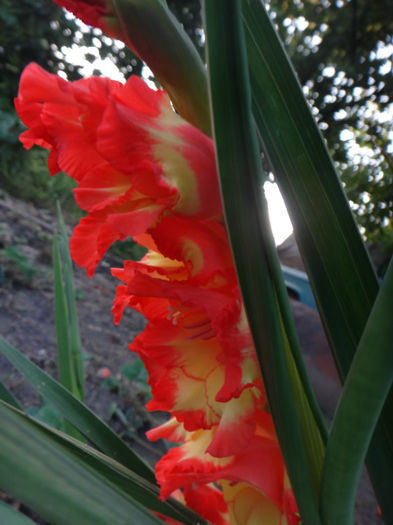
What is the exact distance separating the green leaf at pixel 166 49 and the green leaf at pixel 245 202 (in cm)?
2

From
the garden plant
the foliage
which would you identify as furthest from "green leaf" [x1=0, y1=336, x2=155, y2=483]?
the foliage

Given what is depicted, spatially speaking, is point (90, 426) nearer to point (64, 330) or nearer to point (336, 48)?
point (64, 330)

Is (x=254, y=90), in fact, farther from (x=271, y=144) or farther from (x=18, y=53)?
(x=18, y=53)

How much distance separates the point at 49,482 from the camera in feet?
0.47

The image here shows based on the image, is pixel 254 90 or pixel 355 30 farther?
pixel 355 30

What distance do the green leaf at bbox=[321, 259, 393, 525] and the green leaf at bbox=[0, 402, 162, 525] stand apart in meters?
0.09

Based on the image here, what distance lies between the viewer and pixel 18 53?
7.09 ft

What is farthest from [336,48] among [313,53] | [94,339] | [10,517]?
[10,517]

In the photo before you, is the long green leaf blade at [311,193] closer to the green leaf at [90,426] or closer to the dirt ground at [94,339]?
the green leaf at [90,426]

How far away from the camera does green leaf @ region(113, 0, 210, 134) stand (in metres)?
0.16

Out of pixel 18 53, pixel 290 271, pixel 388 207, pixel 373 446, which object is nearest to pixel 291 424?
pixel 373 446

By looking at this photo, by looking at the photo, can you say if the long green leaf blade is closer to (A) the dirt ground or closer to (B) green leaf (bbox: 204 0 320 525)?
(B) green leaf (bbox: 204 0 320 525)

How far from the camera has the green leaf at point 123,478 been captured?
229 millimetres

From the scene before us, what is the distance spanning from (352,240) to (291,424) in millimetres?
103
